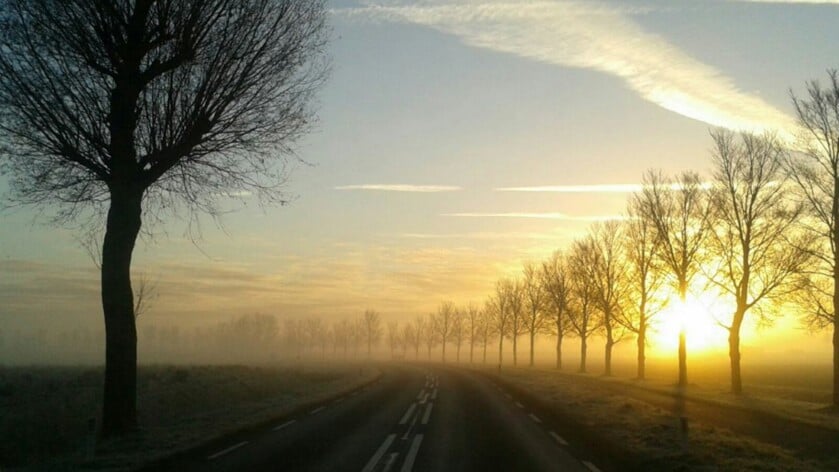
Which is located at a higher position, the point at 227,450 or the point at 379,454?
the point at 379,454

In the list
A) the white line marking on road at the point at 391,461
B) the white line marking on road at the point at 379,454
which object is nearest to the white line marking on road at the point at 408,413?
the white line marking on road at the point at 379,454

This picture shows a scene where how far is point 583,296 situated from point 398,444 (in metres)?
51.7

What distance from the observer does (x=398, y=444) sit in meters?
16.0

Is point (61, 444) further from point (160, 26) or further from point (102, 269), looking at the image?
point (160, 26)

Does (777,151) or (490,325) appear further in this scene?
(490,325)

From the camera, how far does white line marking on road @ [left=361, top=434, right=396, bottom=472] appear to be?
12.8 m

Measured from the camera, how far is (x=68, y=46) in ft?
53.3

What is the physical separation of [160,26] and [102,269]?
649cm

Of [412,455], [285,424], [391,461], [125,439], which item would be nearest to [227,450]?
[125,439]

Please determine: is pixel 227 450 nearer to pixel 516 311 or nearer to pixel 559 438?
pixel 559 438

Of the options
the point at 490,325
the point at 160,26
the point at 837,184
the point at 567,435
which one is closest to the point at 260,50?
the point at 160,26

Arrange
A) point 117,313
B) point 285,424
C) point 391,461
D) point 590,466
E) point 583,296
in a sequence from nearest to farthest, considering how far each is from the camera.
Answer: point 590,466, point 391,461, point 117,313, point 285,424, point 583,296

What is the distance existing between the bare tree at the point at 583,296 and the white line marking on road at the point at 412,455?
46329 mm

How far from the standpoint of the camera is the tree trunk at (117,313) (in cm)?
1731
